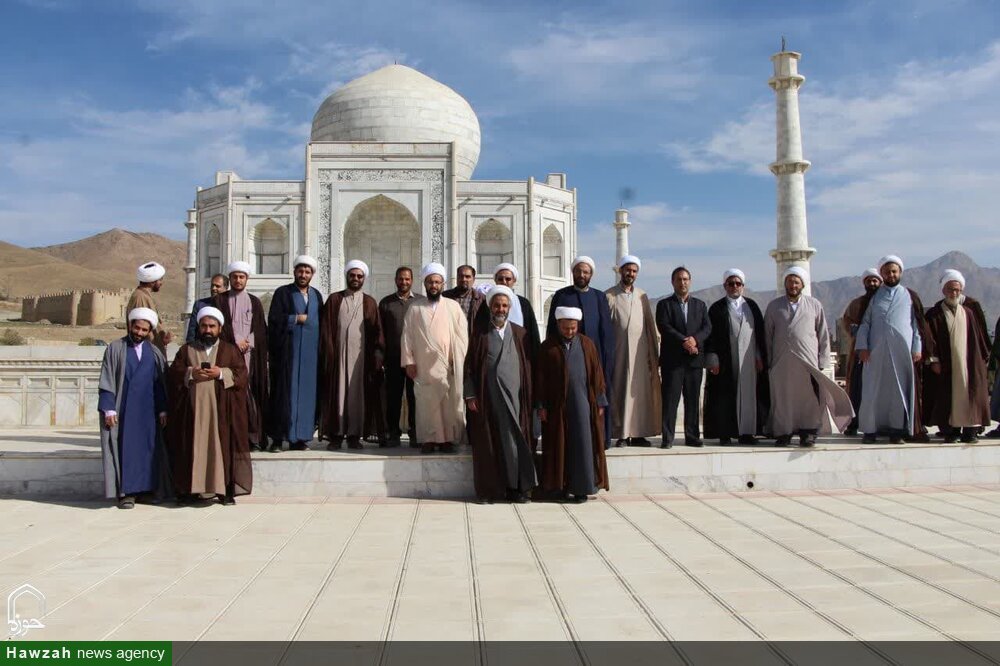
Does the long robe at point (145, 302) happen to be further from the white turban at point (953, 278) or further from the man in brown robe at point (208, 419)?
the white turban at point (953, 278)

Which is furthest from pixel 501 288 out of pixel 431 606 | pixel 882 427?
pixel 882 427

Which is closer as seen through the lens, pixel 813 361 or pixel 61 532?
pixel 61 532

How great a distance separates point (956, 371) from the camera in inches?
274

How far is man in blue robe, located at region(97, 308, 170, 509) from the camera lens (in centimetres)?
533

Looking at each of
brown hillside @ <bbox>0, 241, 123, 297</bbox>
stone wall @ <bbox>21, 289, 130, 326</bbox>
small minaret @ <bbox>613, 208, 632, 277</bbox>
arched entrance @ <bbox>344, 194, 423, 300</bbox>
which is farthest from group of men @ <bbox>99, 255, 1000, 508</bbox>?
brown hillside @ <bbox>0, 241, 123, 297</bbox>

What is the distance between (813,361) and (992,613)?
3.59 meters

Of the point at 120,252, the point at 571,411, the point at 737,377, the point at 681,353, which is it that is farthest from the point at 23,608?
the point at 120,252

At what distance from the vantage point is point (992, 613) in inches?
121

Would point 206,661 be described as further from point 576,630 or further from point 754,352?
point 754,352

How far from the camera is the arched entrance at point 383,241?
799 inches

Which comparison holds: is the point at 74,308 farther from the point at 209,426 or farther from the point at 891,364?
the point at 891,364

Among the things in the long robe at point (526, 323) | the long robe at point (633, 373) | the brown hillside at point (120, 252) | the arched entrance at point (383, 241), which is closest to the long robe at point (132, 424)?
the long robe at point (526, 323)

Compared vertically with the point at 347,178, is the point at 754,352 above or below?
below

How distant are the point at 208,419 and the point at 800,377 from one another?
14.1 ft
